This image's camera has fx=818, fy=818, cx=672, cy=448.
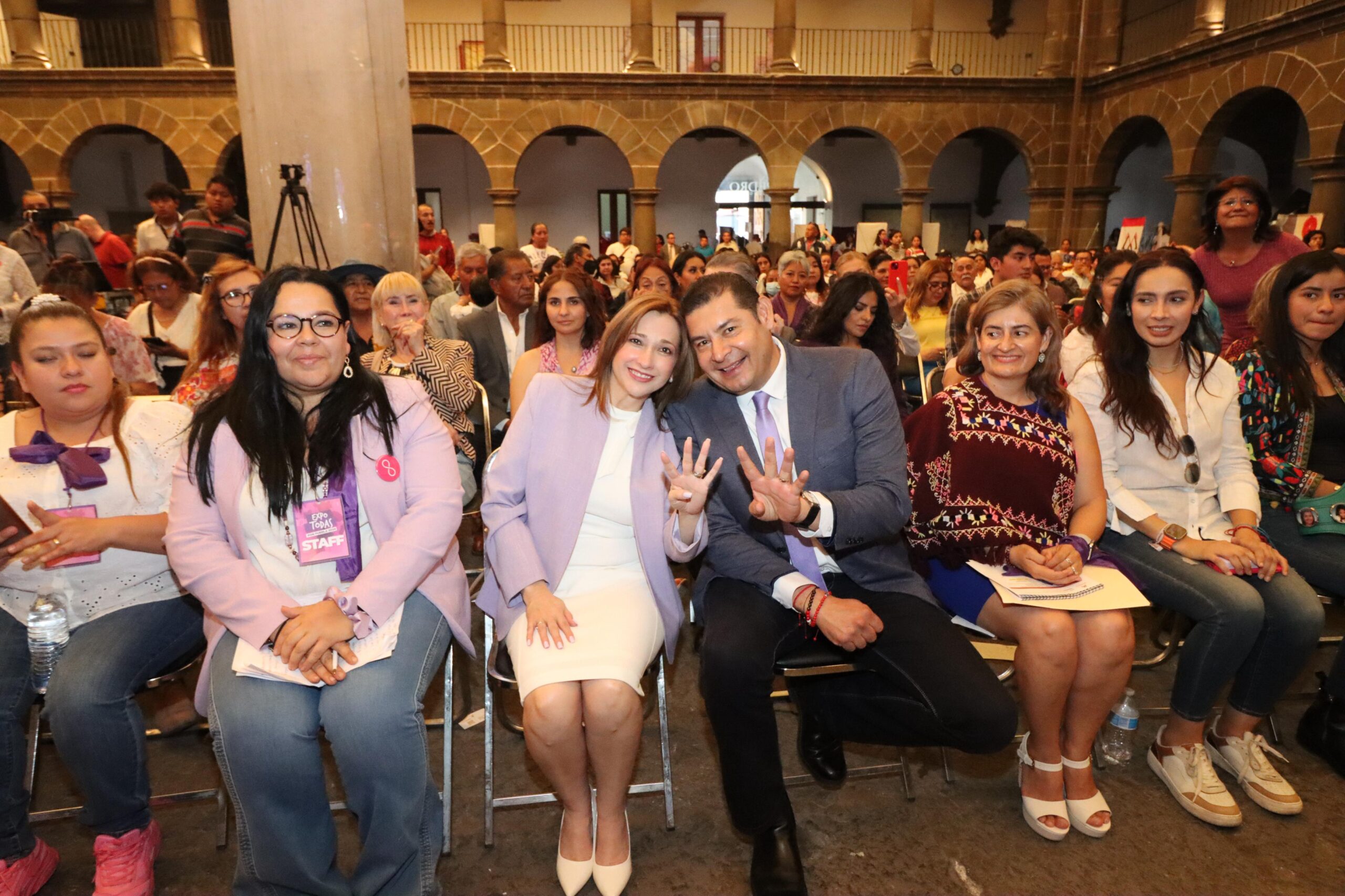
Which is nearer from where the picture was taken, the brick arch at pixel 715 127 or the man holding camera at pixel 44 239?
the man holding camera at pixel 44 239

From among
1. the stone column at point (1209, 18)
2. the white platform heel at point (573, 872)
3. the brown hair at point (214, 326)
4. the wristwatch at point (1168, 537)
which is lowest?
the white platform heel at point (573, 872)

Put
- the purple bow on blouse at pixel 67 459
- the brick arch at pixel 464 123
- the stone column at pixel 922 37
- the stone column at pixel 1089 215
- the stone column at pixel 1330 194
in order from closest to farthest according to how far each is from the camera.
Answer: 1. the purple bow on blouse at pixel 67 459
2. the stone column at pixel 1330 194
3. the brick arch at pixel 464 123
4. the stone column at pixel 922 37
5. the stone column at pixel 1089 215

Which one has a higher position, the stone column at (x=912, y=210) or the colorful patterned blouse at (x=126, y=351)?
the stone column at (x=912, y=210)

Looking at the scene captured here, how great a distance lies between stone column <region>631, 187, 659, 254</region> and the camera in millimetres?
14969

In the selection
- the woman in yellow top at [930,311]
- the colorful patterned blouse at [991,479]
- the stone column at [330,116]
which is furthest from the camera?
the woman in yellow top at [930,311]

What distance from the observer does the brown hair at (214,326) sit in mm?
2979

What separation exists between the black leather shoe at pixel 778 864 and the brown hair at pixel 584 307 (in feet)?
7.40

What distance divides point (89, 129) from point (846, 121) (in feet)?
42.3

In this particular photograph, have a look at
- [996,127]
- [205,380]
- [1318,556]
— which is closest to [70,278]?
[205,380]

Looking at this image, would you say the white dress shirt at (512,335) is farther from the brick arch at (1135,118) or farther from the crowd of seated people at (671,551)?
the brick arch at (1135,118)

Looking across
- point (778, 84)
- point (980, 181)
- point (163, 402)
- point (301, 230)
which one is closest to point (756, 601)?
point (163, 402)

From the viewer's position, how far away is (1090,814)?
2227 millimetres

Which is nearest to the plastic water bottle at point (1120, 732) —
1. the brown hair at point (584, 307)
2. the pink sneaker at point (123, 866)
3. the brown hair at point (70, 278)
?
the brown hair at point (584, 307)

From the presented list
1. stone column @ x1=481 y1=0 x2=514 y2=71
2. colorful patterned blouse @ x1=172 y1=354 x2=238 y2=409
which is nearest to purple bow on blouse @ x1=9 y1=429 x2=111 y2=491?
colorful patterned blouse @ x1=172 y1=354 x2=238 y2=409
